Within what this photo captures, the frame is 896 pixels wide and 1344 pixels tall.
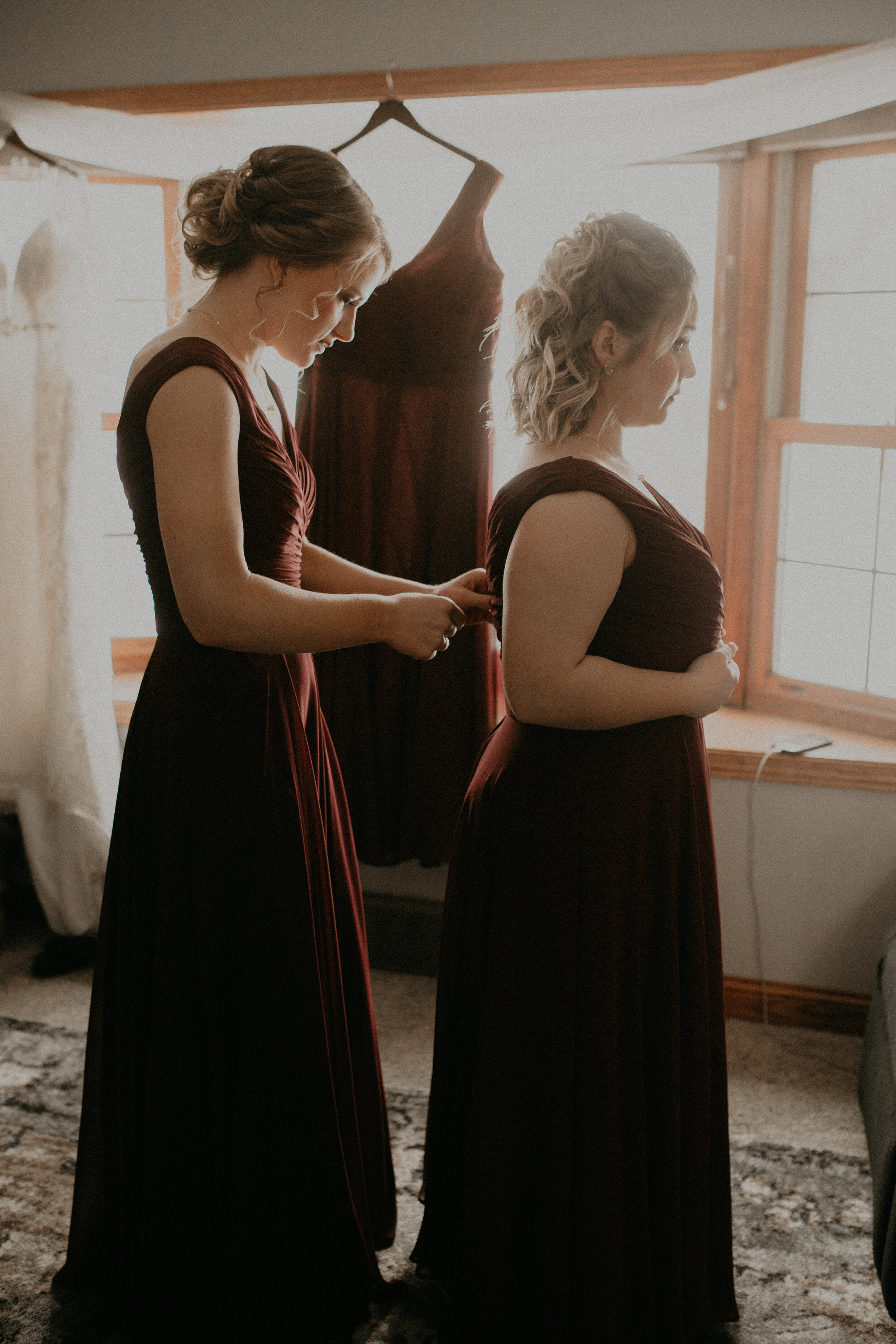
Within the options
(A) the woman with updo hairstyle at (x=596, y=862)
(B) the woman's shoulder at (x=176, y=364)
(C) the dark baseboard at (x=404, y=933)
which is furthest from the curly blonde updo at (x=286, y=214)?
(C) the dark baseboard at (x=404, y=933)

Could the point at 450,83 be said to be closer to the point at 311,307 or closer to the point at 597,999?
the point at 311,307

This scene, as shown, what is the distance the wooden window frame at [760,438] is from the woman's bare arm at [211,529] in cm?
162

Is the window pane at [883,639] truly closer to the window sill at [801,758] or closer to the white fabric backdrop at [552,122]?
the window sill at [801,758]

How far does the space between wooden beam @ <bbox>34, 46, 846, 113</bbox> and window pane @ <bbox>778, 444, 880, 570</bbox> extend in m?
0.85

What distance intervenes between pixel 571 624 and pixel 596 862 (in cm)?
32

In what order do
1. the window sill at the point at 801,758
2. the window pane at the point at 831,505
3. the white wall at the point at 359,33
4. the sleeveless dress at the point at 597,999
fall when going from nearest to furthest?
the sleeveless dress at the point at 597,999
the white wall at the point at 359,33
the window sill at the point at 801,758
the window pane at the point at 831,505

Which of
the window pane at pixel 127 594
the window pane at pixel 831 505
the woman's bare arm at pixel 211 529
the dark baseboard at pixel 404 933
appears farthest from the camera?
the window pane at pixel 127 594

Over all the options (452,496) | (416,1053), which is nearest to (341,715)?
(452,496)

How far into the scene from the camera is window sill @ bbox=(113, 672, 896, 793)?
2408 millimetres

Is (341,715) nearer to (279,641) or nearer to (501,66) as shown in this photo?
(279,641)

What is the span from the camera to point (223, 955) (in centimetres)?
146

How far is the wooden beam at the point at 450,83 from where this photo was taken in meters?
2.32

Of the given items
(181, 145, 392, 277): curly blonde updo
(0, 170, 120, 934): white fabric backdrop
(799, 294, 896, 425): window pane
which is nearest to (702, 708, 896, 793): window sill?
(799, 294, 896, 425): window pane

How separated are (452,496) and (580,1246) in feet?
5.20
